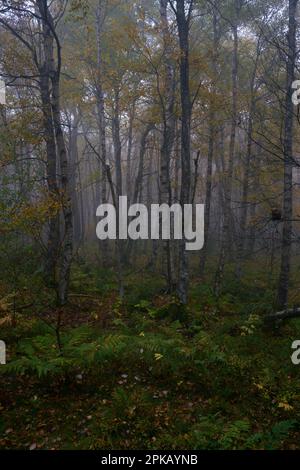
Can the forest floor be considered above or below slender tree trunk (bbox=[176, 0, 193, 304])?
below

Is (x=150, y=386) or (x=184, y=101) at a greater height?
(x=184, y=101)

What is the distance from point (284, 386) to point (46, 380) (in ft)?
13.3

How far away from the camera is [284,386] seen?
609 centimetres

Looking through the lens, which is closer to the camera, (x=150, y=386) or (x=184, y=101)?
(x=150, y=386)

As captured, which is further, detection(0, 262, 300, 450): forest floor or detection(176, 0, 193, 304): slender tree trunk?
detection(176, 0, 193, 304): slender tree trunk

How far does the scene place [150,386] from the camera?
6238 mm

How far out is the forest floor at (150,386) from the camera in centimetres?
502

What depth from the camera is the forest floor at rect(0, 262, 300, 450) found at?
502 centimetres

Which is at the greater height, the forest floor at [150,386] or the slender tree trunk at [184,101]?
the slender tree trunk at [184,101]

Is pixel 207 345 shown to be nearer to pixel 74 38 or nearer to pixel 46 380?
pixel 46 380

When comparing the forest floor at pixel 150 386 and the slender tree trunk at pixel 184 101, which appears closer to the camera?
the forest floor at pixel 150 386
